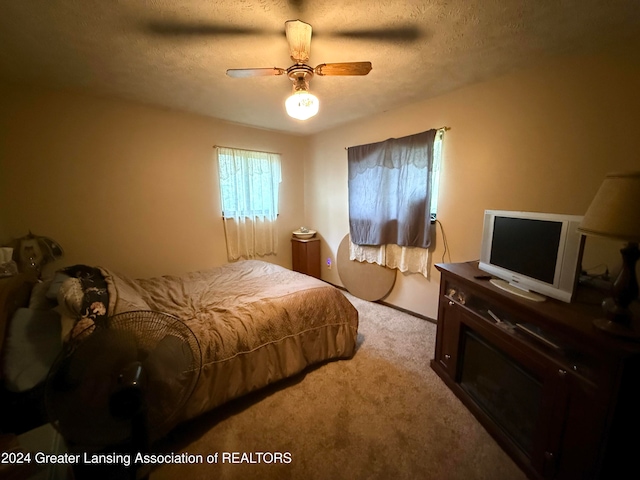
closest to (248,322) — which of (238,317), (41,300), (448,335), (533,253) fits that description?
(238,317)

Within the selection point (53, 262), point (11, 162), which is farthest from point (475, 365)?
point (11, 162)

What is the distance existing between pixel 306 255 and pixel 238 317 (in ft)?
7.00

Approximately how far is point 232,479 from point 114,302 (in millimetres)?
1138

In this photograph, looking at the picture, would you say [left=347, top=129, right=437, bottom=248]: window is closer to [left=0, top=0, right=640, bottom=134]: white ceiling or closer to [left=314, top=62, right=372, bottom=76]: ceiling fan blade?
[left=0, top=0, right=640, bottom=134]: white ceiling

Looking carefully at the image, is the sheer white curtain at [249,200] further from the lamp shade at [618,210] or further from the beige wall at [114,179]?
the lamp shade at [618,210]

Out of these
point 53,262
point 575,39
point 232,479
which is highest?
point 575,39

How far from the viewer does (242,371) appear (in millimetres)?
1594

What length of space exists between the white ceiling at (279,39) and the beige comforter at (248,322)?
5.00ft

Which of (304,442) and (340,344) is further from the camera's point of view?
(340,344)

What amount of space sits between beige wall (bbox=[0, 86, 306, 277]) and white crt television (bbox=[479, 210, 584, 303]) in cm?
298

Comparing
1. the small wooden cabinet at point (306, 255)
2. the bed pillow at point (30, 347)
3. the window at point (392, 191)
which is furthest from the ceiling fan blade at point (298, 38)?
the small wooden cabinet at point (306, 255)

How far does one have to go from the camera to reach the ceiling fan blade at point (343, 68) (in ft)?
4.54

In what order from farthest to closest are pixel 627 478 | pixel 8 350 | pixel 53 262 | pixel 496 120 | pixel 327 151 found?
1. pixel 327 151
2. pixel 53 262
3. pixel 496 120
4. pixel 8 350
5. pixel 627 478

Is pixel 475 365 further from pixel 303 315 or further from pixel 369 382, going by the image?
pixel 303 315
